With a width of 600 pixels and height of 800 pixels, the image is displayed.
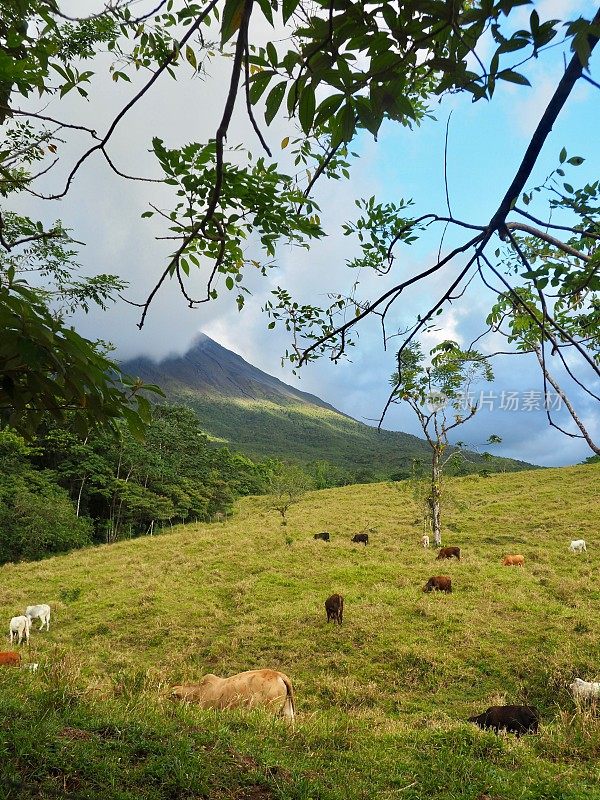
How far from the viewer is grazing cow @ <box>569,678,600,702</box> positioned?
25.9 ft

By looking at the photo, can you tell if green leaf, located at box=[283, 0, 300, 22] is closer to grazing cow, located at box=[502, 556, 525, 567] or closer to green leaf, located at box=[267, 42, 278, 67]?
green leaf, located at box=[267, 42, 278, 67]

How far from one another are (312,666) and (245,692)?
3.53 m

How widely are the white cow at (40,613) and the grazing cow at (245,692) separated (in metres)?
9.16

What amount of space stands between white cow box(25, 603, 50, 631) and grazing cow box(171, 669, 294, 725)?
361 inches

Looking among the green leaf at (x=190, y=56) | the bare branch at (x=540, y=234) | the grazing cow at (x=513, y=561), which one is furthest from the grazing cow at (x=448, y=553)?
the green leaf at (x=190, y=56)

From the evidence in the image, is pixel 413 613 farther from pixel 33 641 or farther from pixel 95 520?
pixel 95 520

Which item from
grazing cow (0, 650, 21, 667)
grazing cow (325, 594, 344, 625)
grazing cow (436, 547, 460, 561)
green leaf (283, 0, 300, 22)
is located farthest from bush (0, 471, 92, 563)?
green leaf (283, 0, 300, 22)

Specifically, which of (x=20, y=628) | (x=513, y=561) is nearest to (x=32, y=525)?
(x=20, y=628)

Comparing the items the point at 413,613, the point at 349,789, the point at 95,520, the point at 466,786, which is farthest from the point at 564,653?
the point at 95,520

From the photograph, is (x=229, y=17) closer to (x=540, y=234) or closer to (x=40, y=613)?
(x=540, y=234)

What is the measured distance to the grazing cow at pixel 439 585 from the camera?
1469 cm

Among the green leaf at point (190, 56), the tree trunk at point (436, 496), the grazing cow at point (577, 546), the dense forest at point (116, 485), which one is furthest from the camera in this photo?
the dense forest at point (116, 485)

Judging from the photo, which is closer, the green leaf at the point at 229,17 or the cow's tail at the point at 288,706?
the green leaf at the point at 229,17

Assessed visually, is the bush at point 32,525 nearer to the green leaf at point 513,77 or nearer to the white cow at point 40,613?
the white cow at point 40,613
